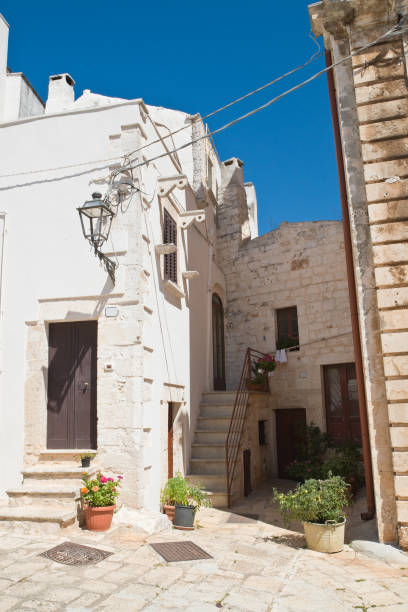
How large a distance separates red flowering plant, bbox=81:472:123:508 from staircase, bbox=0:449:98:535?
179 millimetres

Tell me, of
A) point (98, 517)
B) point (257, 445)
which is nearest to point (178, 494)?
point (98, 517)

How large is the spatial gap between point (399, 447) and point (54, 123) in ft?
22.1

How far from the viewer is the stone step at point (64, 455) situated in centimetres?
674

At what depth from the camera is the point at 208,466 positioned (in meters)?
9.04

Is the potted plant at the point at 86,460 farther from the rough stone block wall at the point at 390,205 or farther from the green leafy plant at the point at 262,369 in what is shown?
the green leafy plant at the point at 262,369

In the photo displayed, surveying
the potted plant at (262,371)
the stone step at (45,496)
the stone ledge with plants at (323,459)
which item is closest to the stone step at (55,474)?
the stone step at (45,496)

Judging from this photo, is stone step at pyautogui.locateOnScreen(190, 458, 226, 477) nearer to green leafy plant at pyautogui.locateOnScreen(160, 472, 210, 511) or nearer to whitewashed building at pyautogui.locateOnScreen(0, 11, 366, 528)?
whitewashed building at pyautogui.locateOnScreen(0, 11, 366, 528)

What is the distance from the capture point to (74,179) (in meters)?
7.50

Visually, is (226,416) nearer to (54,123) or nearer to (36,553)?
(36,553)

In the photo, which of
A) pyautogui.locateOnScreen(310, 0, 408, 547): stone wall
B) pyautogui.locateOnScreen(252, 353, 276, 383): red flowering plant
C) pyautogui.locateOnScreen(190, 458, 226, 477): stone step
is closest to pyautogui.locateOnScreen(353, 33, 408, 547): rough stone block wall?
pyautogui.locateOnScreen(310, 0, 408, 547): stone wall

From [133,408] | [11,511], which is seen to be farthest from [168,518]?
[11,511]

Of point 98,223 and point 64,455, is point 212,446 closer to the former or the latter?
point 64,455

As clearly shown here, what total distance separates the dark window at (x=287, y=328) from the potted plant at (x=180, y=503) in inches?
190

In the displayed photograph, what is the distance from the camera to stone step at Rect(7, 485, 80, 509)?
6105 millimetres
